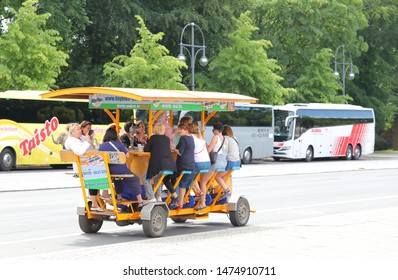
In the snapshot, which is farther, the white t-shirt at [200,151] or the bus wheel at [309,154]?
the bus wheel at [309,154]

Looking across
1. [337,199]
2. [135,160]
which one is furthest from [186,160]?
[337,199]

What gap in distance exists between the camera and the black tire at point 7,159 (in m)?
37.5

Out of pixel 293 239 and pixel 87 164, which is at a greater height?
pixel 87 164

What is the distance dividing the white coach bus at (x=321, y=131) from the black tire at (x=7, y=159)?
751 inches

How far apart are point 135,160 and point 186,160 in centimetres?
87

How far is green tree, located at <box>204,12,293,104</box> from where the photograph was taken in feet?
168

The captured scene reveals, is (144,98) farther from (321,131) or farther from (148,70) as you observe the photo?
(321,131)

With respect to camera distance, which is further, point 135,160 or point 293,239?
point 135,160

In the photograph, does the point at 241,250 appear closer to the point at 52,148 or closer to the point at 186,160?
the point at 186,160

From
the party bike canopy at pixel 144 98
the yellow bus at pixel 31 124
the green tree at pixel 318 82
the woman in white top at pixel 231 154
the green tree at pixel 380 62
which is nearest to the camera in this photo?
the party bike canopy at pixel 144 98

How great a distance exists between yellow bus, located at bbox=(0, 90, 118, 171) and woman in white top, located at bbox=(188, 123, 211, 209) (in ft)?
69.2

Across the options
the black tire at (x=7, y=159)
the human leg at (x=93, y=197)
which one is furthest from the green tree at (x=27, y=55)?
the human leg at (x=93, y=197)

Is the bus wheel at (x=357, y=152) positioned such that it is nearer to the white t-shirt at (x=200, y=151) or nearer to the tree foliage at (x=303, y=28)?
the tree foliage at (x=303, y=28)

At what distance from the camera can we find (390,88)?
7544 cm
